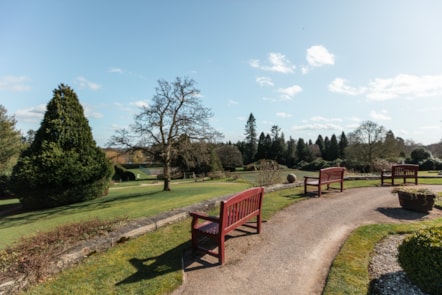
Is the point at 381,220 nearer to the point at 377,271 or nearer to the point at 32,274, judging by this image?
the point at 377,271

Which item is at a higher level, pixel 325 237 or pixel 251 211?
pixel 251 211

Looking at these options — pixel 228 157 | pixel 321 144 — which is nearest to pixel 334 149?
pixel 321 144

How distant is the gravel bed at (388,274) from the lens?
9.89 ft

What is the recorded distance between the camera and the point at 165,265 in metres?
3.91

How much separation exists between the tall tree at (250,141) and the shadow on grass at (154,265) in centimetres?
5903

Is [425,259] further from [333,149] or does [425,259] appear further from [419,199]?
[333,149]

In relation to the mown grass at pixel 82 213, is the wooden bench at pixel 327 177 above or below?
above

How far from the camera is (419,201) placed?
21.4 ft

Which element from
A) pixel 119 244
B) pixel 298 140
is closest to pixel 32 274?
pixel 119 244

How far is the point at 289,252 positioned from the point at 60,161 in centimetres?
1205

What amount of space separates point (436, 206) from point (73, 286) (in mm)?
9449

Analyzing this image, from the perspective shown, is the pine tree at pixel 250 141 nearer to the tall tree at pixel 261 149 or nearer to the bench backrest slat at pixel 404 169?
the tall tree at pixel 261 149

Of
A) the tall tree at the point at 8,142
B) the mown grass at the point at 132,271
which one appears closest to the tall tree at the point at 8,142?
the tall tree at the point at 8,142

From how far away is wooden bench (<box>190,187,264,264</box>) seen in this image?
154 inches
